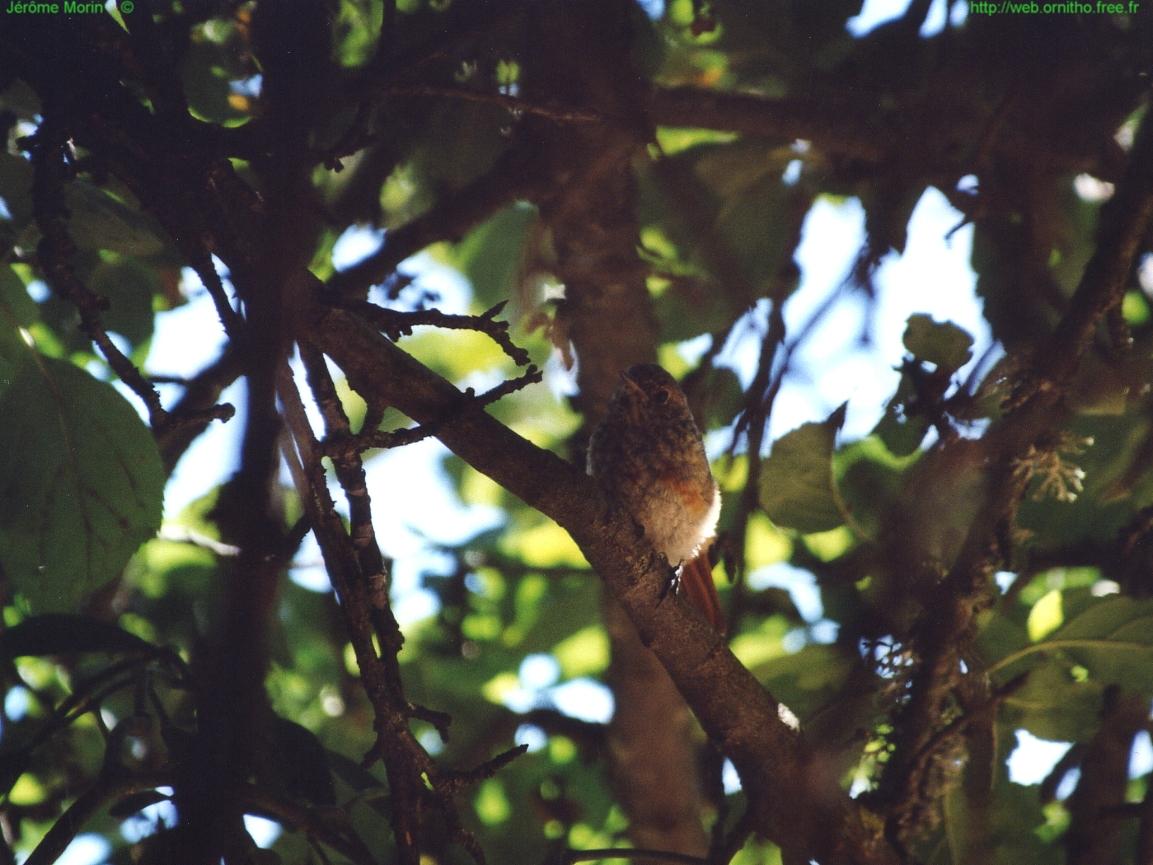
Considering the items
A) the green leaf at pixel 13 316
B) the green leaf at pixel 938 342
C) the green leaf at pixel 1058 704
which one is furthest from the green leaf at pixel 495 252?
the green leaf at pixel 1058 704

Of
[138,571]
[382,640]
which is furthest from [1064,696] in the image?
[138,571]

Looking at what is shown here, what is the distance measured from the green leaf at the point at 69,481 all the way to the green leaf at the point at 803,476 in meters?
1.37

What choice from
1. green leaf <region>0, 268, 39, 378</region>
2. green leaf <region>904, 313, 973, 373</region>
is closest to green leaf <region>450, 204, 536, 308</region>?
green leaf <region>904, 313, 973, 373</region>

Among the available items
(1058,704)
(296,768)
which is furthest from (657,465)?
(296,768)

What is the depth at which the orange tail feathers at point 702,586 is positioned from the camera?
3.47m

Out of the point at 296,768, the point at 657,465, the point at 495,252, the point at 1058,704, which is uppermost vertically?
the point at 495,252

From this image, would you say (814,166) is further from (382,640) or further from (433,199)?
(382,640)

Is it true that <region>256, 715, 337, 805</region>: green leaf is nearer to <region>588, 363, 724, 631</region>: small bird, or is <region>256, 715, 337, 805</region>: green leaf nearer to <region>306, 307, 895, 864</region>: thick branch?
<region>306, 307, 895, 864</region>: thick branch

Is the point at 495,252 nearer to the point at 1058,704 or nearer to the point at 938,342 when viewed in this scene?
the point at 938,342

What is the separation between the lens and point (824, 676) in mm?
2607

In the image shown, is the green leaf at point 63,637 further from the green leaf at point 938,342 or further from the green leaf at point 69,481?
the green leaf at point 938,342

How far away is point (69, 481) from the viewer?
2041 mm

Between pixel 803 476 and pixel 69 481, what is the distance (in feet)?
5.24

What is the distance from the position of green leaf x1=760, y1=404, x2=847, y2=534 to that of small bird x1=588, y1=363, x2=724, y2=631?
0.94 m
